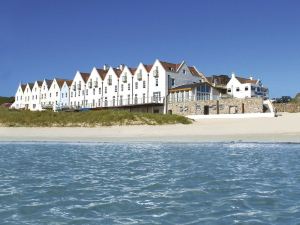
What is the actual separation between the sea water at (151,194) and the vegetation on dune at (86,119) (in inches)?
1201

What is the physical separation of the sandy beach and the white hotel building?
26.4 m

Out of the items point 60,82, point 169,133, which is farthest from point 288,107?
point 60,82

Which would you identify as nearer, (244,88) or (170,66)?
(170,66)

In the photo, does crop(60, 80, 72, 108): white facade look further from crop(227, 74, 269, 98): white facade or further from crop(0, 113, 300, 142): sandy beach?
crop(0, 113, 300, 142): sandy beach

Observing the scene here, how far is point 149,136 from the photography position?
1555 inches

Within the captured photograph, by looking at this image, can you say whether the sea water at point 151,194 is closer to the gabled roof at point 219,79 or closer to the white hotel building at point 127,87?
the white hotel building at point 127,87

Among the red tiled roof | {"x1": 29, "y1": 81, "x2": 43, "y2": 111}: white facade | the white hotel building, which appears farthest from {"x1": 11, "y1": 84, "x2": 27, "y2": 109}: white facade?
the red tiled roof

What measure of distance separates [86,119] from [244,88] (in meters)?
44.1

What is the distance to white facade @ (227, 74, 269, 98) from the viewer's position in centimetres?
8375

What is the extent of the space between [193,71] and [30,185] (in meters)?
74.6

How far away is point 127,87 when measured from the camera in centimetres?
8075

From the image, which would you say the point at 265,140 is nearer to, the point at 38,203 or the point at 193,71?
the point at 38,203

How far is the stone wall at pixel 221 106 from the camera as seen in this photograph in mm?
60531

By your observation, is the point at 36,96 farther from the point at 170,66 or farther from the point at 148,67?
the point at 170,66
